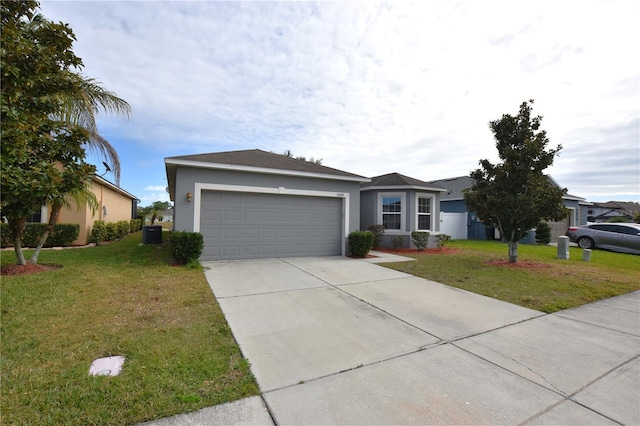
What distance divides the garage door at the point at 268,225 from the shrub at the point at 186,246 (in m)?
0.89

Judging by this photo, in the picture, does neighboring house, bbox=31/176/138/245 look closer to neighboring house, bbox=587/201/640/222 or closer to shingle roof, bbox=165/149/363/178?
shingle roof, bbox=165/149/363/178

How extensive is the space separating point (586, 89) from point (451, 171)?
18558mm

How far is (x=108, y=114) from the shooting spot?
9031 mm

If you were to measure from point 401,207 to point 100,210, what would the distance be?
47.5 ft

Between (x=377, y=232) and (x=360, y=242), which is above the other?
(x=377, y=232)

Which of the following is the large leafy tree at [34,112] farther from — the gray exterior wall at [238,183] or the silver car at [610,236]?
the silver car at [610,236]

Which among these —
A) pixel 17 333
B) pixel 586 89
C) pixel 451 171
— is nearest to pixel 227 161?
pixel 17 333

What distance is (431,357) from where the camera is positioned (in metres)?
3.14

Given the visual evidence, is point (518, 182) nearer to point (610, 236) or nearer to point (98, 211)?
point (610, 236)

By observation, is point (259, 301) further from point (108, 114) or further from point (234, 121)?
point (234, 121)

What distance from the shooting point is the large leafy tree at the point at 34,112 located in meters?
4.35

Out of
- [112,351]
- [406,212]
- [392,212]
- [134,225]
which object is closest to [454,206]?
[406,212]

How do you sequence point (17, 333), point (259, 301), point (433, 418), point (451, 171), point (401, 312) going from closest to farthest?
point (433, 418) < point (17, 333) < point (401, 312) < point (259, 301) < point (451, 171)

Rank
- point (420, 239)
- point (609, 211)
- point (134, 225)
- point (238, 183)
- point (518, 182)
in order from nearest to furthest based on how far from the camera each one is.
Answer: point (518, 182) < point (238, 183) < point (420, 239) < point (134, 225) < point (609, 211)
